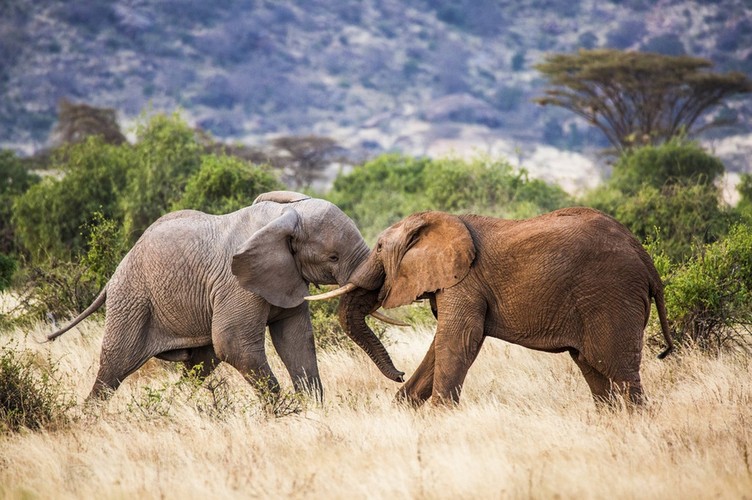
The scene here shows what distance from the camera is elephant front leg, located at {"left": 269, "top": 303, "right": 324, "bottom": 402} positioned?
29.9ft

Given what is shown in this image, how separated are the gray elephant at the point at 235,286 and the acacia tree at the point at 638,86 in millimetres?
34895

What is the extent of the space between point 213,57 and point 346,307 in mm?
110790

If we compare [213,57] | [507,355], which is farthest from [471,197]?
[213,57]

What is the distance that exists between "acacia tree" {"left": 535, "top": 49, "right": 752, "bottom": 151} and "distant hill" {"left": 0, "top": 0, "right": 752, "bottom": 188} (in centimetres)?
4456

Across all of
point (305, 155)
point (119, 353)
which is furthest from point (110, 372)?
point (305, 155)

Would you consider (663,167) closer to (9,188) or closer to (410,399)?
(9,188)

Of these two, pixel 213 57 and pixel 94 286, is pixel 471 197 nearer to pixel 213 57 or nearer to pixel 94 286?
pixel 94 286

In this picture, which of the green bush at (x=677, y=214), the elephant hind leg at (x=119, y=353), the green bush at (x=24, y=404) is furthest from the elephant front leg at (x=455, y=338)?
the green bush at (x=677, y=214)

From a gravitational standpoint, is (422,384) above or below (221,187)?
above

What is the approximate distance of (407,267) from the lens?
27.5 feet

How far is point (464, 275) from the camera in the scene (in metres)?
8.12

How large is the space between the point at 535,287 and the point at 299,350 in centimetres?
228

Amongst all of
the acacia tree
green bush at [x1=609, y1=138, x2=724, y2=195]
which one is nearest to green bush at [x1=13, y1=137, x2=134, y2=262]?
green bush at [x1=609, y1=138, x2=724, y2=195]

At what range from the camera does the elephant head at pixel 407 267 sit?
816 cm
